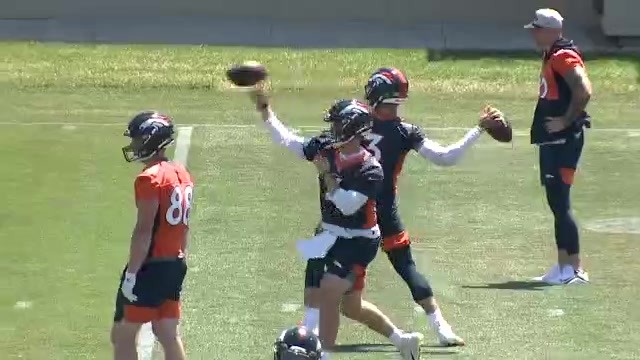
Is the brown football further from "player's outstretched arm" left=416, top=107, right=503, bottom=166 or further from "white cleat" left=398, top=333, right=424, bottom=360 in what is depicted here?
"white cleat" left=398, top=333, right=424, bottom=360

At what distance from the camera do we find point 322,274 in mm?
9000

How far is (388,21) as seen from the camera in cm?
2408

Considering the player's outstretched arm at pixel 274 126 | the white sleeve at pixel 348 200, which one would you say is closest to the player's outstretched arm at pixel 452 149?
the player's outstretched arm at pixel 274 126

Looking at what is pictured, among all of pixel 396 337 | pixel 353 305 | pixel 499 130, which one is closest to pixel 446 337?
pixel 396 337

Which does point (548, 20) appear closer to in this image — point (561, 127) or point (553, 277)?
point (561, 127)

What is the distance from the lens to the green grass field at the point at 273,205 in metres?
10.4

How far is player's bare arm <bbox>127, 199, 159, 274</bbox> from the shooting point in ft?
27.3

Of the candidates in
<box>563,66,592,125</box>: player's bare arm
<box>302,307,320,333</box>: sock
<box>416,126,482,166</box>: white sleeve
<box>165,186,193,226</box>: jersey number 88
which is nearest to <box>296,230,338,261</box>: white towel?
<box>302,307,320,333</box>: sock

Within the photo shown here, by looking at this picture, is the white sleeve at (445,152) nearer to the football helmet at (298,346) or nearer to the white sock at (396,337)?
the white sock at (396,337)

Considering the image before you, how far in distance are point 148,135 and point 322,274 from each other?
1.40m

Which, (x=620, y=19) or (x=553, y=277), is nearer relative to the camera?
(x=553, y=277)

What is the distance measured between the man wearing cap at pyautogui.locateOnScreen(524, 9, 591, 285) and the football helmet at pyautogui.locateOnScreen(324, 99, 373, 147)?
3185 millimetres

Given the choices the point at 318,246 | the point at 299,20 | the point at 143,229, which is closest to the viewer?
the point at 143,229

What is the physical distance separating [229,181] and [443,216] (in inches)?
99.0
